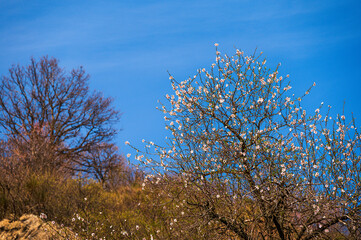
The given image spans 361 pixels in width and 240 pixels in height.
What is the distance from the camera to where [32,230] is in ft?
23.8

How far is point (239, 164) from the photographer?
509cm

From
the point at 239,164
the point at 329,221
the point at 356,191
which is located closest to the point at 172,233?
the point at 239,164

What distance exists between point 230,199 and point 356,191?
171 centimetres

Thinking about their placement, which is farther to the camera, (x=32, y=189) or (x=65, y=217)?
(x=32, y=189)

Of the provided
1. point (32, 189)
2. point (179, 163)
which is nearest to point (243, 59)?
point (179, 163)

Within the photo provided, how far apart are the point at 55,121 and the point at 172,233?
14381 millimetres

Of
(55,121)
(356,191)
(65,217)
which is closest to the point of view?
(356,191)

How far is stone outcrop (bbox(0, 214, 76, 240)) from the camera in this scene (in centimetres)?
692

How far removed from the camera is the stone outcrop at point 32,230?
22.7 ft

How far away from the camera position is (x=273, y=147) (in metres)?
5.15

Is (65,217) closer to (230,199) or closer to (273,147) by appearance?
(230,199)

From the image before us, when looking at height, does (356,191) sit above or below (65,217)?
above

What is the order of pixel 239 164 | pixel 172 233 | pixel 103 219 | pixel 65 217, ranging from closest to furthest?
1. pixel 239 164
2. pixel 172 233
3. pixel 103 219
4. pixel 65 217

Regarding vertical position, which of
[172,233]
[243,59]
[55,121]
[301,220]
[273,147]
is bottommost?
[172,233]
